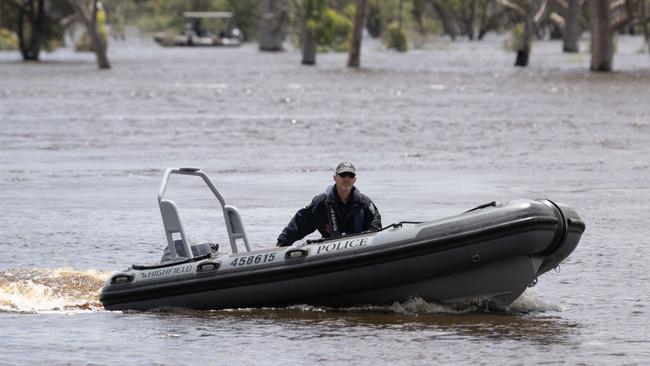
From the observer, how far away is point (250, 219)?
21031 millimetres

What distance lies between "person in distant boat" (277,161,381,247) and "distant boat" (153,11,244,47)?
4493 inches

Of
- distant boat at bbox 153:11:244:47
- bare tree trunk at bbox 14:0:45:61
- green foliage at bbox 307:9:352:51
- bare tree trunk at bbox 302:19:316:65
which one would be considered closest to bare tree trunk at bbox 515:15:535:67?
green foliage at bbox 307:9:352:51

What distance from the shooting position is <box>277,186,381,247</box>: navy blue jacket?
1412 cm

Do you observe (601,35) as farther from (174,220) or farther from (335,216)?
(174,220)

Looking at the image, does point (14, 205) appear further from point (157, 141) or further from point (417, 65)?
point (417, 65)

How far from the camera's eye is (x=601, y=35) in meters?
63.3

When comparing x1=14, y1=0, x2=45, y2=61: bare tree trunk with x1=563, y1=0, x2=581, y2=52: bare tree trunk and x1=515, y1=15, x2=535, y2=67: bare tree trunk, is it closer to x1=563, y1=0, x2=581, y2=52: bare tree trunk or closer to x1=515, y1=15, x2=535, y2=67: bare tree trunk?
x1=515, y1=15, x2=535, y2=67: bare tree trunk

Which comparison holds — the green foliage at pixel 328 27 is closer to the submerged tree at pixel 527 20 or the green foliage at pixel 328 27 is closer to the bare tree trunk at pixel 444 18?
the submerged tree at pixel 527 20

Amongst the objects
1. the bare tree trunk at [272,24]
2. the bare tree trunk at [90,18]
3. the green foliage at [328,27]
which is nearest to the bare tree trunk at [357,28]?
the green foliage at [328,27]

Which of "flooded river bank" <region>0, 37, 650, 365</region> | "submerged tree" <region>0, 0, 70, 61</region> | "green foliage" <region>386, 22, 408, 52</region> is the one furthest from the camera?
"green foliage" <region>386, 22, 408, 52</region>

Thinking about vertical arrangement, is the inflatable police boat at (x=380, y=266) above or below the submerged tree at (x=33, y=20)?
above

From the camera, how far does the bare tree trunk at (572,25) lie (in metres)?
95.3

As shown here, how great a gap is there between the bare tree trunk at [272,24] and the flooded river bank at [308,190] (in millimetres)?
44013

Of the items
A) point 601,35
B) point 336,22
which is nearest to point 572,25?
point 336,22
